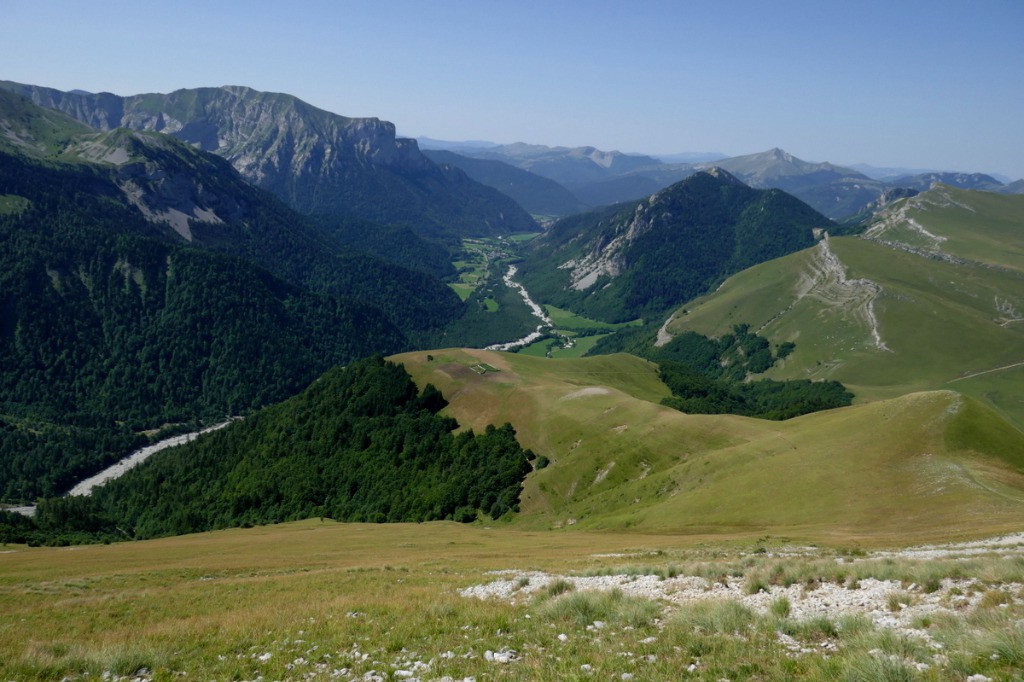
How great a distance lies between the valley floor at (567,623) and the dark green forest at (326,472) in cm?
7212

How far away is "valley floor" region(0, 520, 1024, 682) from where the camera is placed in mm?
14547

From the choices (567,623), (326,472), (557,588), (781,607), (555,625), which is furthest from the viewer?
(326,472)

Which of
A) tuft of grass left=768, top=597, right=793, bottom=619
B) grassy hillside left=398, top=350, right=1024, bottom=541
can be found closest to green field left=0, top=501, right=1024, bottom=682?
tuft of grass left=768, top=597, right=793, bottom=619

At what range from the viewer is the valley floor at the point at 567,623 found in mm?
14547

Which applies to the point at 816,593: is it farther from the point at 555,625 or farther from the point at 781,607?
the point at 555,625

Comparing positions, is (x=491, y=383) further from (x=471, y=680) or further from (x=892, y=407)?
(x=471, y=680)

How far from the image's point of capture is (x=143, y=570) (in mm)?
47750

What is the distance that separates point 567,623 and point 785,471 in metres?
58.8

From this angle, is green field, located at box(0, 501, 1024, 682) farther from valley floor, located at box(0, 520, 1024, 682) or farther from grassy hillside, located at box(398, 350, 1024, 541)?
grassy hillside, located at box(398, 350, 1024, 541)

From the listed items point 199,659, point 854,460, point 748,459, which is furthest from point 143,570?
point 854,460

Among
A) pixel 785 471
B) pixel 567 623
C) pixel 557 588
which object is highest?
pixel 567 623

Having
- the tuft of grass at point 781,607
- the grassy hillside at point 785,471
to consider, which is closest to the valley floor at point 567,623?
the tuft of grass at point 781,607

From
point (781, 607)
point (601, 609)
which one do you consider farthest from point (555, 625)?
point (781, 607)

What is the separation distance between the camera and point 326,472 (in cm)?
14362
